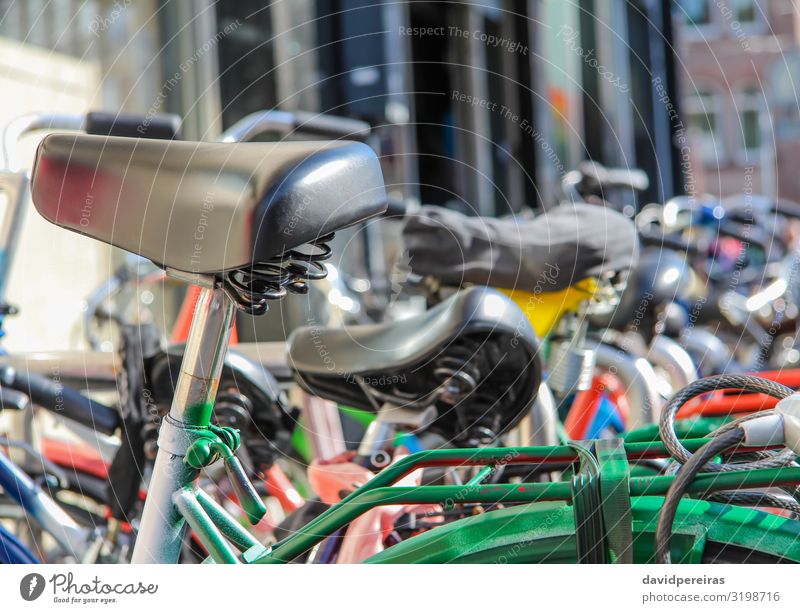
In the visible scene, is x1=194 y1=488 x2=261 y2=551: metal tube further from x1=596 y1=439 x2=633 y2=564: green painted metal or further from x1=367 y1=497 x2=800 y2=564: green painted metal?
x1=596 y1=439 x2=633 y2=564: green painted metal

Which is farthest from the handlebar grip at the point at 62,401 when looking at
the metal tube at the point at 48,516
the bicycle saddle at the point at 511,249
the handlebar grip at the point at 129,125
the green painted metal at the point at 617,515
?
the green painted metal at the point at 617,515

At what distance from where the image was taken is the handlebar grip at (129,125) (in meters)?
1.39

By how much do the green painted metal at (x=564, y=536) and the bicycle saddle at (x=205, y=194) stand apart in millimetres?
303

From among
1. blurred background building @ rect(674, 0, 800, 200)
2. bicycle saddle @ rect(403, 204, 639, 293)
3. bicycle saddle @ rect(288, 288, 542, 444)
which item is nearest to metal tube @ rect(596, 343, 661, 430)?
bicycle saddle @ rect(403, 204, 639, 293)

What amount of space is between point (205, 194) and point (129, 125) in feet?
2.09

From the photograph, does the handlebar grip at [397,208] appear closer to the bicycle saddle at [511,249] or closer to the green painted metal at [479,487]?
the bicycle saddle at [511,249]

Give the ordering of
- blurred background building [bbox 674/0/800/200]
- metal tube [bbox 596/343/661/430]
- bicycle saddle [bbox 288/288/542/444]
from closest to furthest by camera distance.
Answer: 1. bicycle saddle [bbox 288/288/542/444]
2. metal tube [bbox 596/343/661/430]
3. blurred background building [bbox 674/0/800/200]

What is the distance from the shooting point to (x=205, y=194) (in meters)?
0.84

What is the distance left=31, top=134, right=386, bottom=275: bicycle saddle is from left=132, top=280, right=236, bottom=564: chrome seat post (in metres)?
0.08

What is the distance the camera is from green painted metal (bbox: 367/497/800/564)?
82 cm

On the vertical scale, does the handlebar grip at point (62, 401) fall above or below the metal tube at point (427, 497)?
below

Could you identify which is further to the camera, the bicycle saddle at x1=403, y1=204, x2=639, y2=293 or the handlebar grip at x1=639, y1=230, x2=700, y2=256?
the handlebar grip at x1=639, y1=230, x2=700, y2=256
